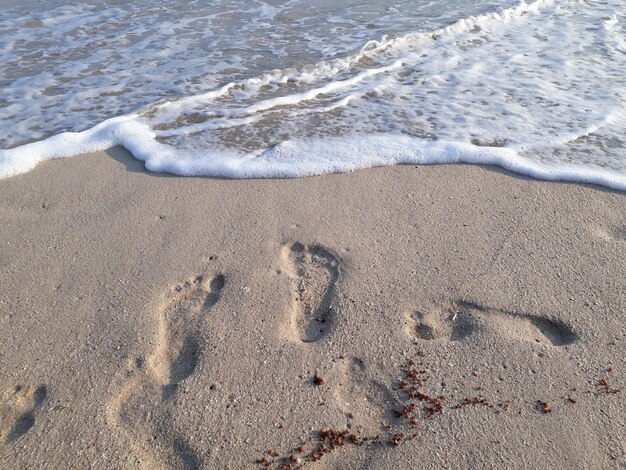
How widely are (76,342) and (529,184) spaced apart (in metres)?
2.63

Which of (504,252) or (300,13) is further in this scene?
(300,13)

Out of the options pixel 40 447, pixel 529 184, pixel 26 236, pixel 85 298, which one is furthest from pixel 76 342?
pixel 529 184

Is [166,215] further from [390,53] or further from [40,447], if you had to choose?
[390,53]

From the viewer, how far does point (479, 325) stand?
2.21 metres

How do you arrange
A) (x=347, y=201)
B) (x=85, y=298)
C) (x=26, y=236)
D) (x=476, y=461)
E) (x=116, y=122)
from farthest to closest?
(x=116, y=122)
(x=347, y=201)
(x=26, y=236)
(x=85, y=298)
(x=476, y=461)

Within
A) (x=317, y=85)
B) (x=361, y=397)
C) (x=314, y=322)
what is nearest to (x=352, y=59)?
(x=317, y=85)

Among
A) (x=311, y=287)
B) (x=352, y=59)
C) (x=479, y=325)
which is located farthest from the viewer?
(x=352, y=59)

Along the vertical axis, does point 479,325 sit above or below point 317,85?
above

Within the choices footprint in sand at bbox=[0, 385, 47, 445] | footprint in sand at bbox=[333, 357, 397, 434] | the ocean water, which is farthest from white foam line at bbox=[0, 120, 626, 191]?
footprint in sand at bbox=[0, 385, 47, 445]

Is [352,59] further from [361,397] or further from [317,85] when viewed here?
[361,397]

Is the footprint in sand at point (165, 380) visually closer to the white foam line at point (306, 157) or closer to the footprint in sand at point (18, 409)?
the footprint in sand at point (18, 409)

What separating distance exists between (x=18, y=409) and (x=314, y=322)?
3.96ft

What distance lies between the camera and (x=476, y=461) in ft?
5.56

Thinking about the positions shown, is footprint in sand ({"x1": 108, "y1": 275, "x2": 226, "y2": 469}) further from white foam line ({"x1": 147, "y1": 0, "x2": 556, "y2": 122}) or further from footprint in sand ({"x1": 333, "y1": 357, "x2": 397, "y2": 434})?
white foam line ({"x1": 147, "y1": 0, "x2": 556, "y2": 122})
